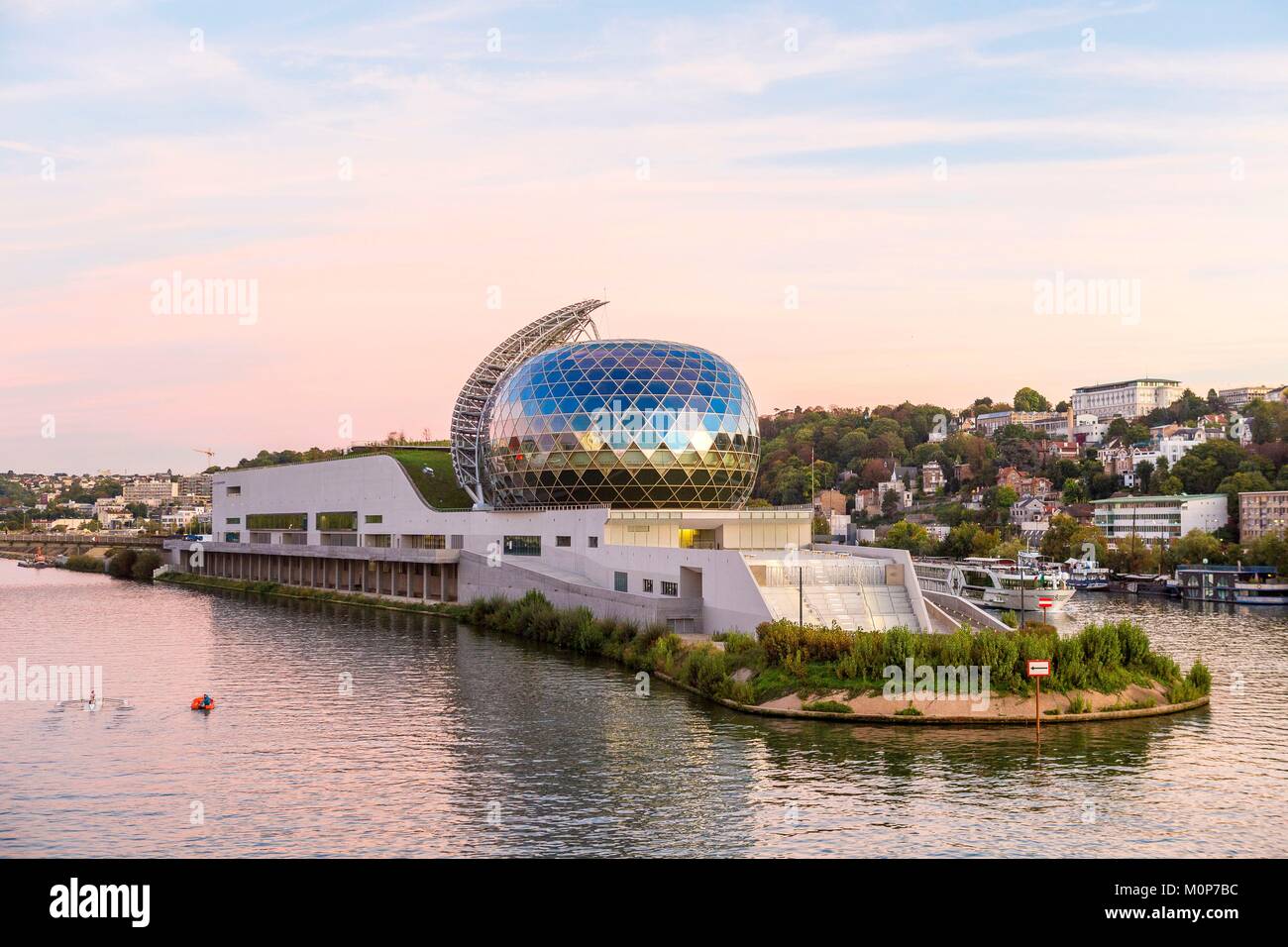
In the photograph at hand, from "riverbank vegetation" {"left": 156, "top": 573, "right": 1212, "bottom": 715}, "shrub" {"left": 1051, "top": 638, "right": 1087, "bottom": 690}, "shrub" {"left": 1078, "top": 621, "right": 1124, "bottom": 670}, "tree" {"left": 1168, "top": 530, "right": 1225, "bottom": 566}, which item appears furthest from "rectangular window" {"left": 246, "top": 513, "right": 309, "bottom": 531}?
"tree" {"left": 1168, "top": 530, "right": 1225, "bottom": 566}

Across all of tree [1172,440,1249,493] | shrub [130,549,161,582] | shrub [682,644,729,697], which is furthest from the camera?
tree [1172,440,1249,493]

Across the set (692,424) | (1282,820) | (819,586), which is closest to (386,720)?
(819,586)

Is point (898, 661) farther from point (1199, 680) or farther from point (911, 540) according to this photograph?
point (911, 540)

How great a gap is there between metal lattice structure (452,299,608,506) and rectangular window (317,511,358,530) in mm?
9441

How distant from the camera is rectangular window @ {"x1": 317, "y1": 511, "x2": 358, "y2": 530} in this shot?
98.9 m

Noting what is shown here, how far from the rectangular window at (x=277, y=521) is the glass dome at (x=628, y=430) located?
34.4 m

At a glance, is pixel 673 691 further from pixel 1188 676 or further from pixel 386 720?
pixel 1188 676

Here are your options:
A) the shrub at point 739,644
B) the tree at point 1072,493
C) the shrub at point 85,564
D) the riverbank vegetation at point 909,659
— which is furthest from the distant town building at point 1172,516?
the shrub at point 85,564

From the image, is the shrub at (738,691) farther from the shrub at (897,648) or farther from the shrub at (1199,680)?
the shrub at (1199,680)

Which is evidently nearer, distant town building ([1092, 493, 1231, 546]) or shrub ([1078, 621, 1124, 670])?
shrub ([1078, 621, 1124, 670])

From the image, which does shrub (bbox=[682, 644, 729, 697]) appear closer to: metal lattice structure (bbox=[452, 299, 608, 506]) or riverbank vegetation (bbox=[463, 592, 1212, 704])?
riverbank vegetation (bbox=[463, 592, 1212, 704])

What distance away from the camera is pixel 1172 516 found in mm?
142250

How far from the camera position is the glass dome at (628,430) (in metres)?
73.5
